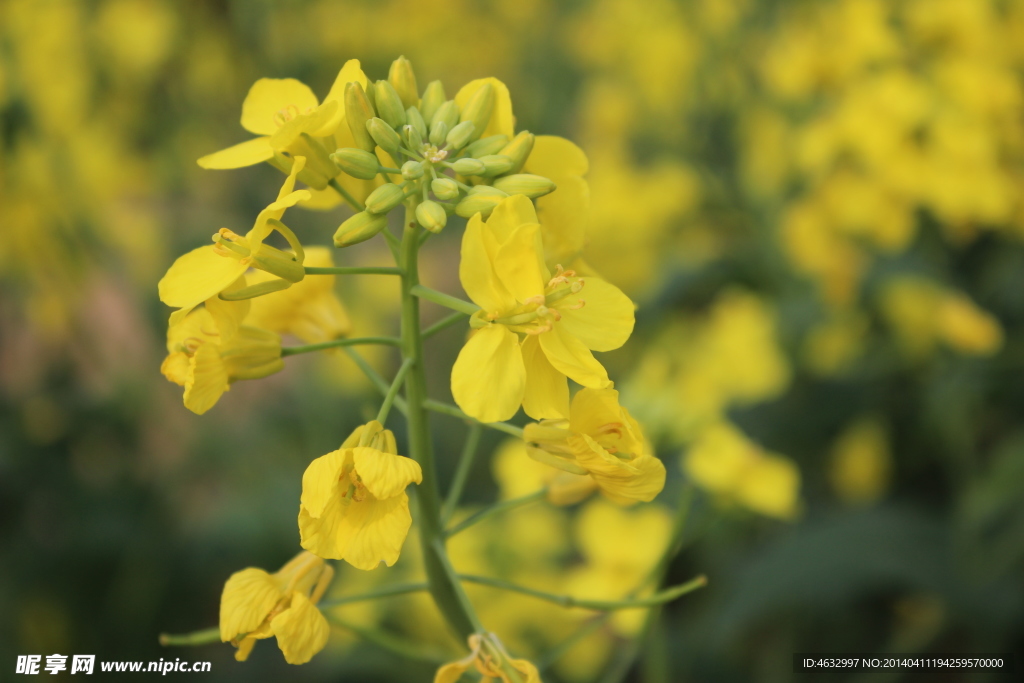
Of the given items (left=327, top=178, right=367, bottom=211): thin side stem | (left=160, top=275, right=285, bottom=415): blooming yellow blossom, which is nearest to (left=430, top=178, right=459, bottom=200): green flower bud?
(left=327, top=178, right=367, bottom=211): thin side stem

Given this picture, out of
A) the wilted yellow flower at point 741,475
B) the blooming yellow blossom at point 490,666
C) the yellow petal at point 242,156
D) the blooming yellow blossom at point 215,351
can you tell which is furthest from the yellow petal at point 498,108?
the wilted yellow flower at point 741,475

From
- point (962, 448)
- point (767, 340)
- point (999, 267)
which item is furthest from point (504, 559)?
point (999, 267)

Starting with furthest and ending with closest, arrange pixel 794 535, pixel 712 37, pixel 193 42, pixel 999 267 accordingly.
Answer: pixel 193 42
pixel 712 37
pixel 999 267
pixel 794 535

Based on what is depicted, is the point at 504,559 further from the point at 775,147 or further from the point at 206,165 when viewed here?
the point at 775,147

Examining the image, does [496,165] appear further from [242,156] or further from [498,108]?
[242,156]

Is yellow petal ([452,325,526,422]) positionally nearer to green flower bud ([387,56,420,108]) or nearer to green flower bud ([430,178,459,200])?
green flower bud ([430,178,459,200])
